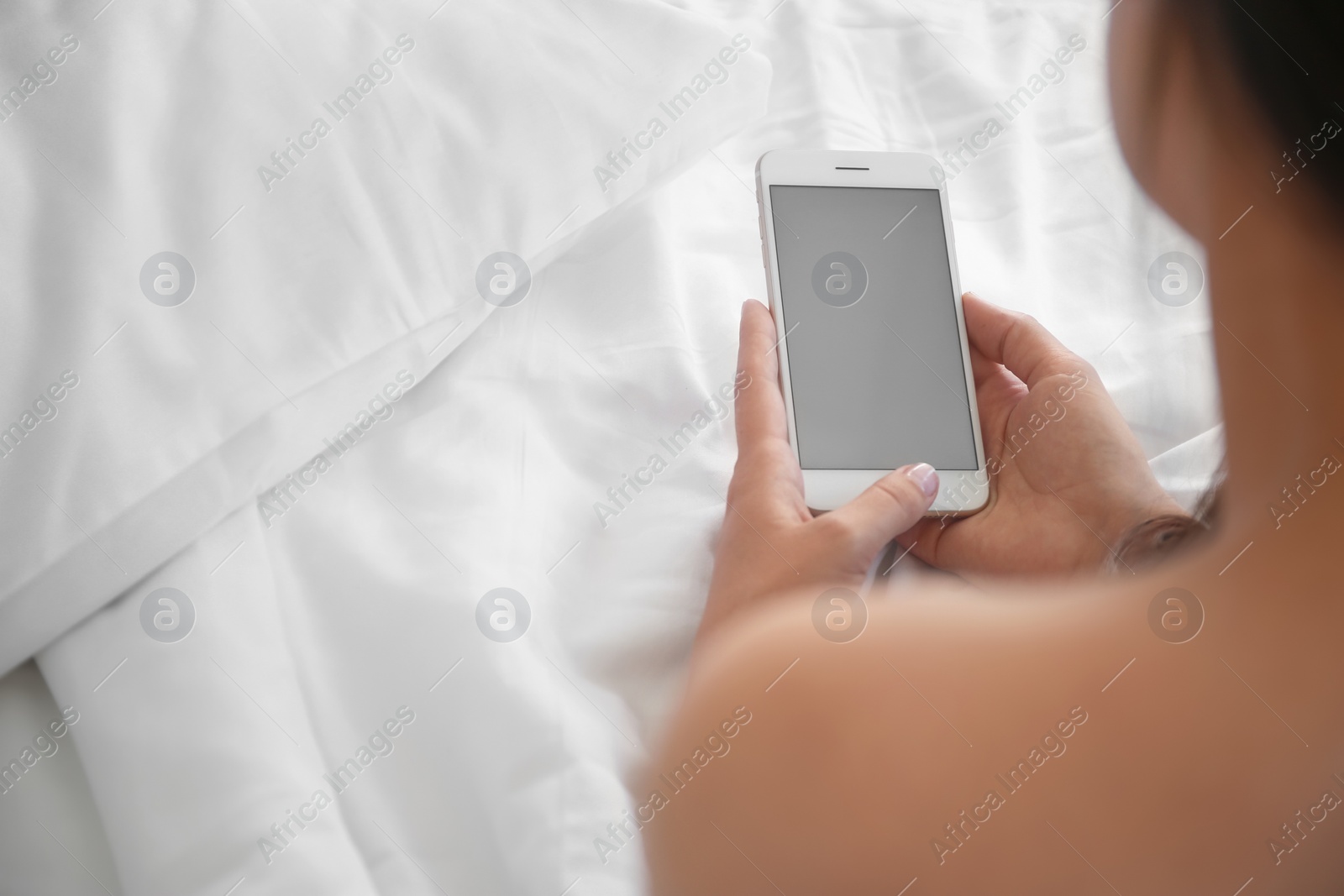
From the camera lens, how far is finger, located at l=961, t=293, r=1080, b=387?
655 mm

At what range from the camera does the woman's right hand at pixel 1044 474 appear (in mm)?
597

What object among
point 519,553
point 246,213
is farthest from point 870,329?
point 246,213

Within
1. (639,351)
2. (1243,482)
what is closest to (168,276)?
(639,351)

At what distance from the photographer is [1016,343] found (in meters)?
0.67

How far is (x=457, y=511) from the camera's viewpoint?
0.55 metres

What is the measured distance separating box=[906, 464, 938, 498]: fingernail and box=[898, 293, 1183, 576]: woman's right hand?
0.05 metres

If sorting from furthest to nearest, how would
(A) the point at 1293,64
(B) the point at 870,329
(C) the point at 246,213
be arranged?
(B) the point at 870,329
(C) the point at 246,213
(A) the point at 1293,64

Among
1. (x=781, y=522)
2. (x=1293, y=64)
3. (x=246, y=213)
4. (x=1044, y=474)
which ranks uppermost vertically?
(x=246, y=213)

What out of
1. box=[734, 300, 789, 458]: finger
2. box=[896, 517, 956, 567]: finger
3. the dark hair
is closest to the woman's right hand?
box=[896, 517, 956, 567]: finger

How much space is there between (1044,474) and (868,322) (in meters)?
0.17

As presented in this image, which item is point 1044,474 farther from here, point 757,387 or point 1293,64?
point 1293,64

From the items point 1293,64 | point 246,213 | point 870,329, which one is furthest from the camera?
point 870,329

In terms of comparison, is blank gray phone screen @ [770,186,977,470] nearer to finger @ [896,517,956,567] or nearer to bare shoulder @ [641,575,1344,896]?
finger @ [896,517,956,567]

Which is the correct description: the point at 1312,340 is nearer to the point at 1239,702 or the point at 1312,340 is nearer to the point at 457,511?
the point at 1239,702
